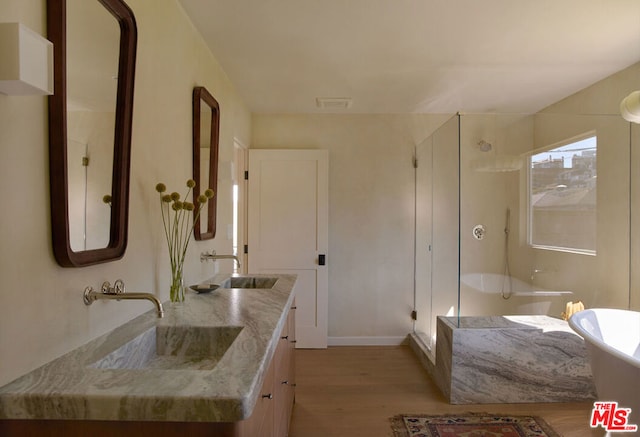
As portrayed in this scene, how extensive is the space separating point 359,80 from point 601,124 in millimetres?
1944

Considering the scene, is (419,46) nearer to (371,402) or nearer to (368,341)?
(371,402)

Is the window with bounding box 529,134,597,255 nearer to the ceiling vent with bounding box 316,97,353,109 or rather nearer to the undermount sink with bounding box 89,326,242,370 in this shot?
the ceiling vent with bounding box 316,97,353,109

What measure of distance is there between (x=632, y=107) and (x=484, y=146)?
39.5 inches

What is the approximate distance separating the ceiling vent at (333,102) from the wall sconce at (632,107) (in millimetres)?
2050

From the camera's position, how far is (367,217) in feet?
12.7

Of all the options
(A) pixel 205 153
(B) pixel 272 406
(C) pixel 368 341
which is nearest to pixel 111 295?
(B) pixel 272 406

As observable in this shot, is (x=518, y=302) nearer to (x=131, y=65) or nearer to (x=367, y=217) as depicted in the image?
(x=367, y=217)

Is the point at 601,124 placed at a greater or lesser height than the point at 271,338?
greater

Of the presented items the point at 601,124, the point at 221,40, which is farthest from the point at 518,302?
the point at 221,40

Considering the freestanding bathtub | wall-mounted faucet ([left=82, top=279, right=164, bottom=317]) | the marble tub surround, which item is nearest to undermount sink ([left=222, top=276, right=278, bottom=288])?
wall-mounted faucet ([left=82, top=279, right=164, bottom=317])

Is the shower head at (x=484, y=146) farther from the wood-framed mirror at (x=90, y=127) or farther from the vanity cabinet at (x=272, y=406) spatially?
the wood-framed mirror at (x=90, y=127)

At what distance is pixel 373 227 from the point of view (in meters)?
3.87

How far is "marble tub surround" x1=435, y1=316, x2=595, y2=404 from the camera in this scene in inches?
104

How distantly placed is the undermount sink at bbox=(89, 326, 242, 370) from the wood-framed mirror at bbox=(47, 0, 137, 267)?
0.35 metres
